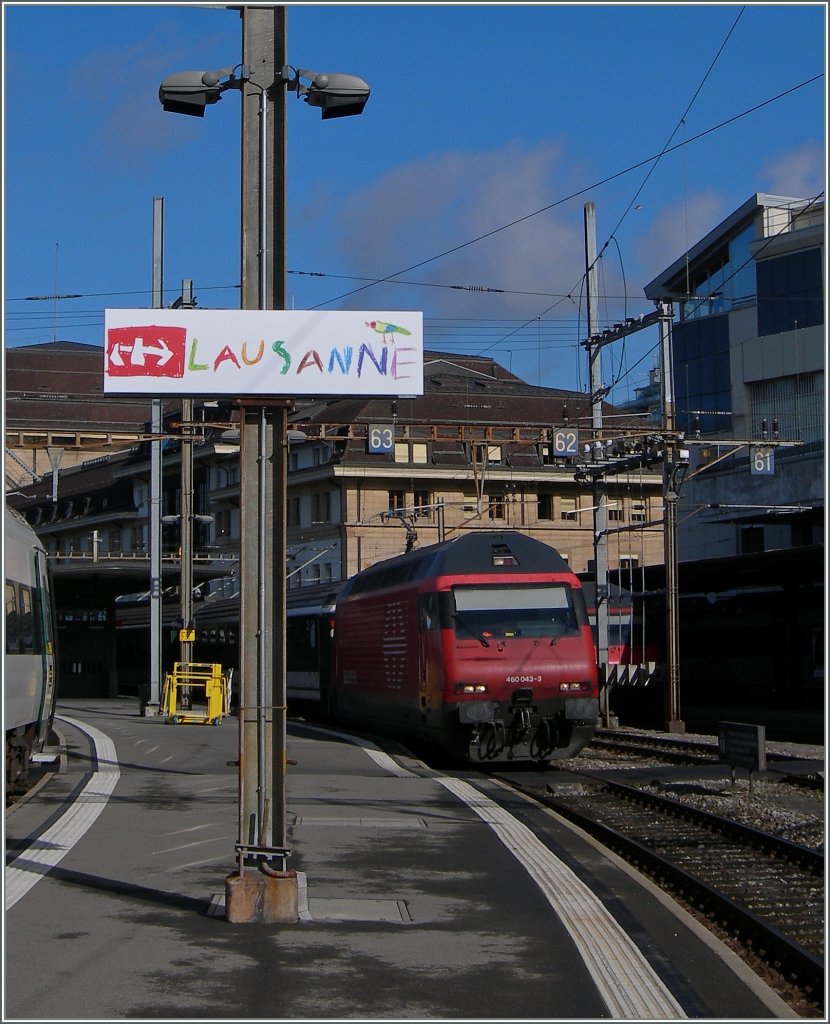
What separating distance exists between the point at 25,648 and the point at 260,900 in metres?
7.79

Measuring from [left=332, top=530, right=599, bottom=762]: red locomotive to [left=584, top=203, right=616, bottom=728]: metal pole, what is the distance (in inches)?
389

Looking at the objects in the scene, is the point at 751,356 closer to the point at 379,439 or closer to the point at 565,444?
the point at 565,444

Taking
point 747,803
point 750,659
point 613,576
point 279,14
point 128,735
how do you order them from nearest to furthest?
point 279,14 < point 747,803 < point 128,735 < point 750,659 < point 613,576

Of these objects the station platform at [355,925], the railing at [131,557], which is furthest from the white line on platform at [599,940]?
the railing at [131,557]

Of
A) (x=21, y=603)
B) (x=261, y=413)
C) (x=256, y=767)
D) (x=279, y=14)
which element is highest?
(x=279, y=14)

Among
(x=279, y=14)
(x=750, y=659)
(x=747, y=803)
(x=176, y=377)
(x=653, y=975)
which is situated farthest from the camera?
(x=750, y=659)

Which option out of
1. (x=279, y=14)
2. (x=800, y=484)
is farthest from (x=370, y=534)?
(x=279, y=14)

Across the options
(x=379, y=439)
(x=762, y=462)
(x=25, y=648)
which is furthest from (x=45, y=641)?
(x=762, y=462)

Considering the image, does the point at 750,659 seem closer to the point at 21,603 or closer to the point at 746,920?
the point at 21,603

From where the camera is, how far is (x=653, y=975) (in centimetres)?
754

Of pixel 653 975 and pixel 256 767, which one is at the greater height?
pixel 256 767

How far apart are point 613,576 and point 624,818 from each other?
1609 inches

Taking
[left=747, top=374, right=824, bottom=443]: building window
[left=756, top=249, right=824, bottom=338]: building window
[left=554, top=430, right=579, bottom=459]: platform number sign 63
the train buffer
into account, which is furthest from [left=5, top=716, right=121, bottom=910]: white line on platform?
[left=756, top=249, right=824, bottom=338]: building window

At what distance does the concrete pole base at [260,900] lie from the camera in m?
8.54
